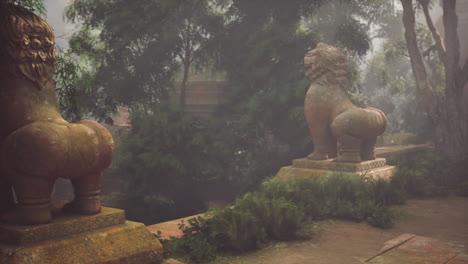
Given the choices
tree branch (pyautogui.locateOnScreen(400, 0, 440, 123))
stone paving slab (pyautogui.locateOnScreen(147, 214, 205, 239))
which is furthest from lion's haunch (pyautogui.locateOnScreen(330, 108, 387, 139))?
tree branch (pyautogui.locateOnScreen(400, 0, 440, 123))

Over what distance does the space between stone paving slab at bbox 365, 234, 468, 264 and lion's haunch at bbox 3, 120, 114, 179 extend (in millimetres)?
2492

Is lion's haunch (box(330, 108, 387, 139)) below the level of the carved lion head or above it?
below

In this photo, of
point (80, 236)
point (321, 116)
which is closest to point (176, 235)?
point (80, 236)

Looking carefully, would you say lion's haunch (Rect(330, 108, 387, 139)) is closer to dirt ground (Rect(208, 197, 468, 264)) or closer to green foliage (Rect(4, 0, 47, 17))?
dirt ground (Rect(208, 197, 468, 264))

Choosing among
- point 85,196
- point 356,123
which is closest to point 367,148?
point 356,123

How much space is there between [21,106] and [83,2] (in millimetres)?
10928

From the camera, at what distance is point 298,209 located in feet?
16.1

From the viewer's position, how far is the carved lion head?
8.95 ft

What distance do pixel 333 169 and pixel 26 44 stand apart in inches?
202

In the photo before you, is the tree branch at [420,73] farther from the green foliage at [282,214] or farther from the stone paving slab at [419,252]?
the stone paving slab at [419,252]

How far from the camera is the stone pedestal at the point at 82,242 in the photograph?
2500 millimetres

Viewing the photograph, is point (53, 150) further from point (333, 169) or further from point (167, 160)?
point (167, 160)

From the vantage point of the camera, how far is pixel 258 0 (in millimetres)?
12734

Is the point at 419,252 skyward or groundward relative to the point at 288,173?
groundward
